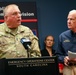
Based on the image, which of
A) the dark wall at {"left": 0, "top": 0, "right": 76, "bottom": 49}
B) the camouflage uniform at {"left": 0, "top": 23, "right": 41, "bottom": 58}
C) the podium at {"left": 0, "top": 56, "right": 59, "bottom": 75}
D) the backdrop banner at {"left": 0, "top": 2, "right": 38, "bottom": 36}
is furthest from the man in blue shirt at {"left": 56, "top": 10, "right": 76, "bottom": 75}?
the dark wall at {"left": 0, "top": 0, "right": 76, "bottom": 49}

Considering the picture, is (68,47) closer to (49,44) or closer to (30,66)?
(30,66)

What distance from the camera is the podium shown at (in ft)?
6.06

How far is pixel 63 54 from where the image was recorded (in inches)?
126

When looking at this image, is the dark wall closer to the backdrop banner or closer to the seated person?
the seated person

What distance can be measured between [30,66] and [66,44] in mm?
1373

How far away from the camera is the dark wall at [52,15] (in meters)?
6.07

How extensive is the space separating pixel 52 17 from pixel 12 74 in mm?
4392

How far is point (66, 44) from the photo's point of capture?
124 inches

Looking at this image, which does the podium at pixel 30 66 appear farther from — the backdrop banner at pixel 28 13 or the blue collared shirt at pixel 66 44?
the backdrop banner at pixel 28 13

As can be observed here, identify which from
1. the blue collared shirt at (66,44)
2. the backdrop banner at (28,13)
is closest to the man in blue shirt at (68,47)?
the blue collared shirt at (66,44)

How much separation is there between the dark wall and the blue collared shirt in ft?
9.16

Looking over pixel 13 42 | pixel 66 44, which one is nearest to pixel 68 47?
pixel 66 44

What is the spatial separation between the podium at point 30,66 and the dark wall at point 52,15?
4.17 metres

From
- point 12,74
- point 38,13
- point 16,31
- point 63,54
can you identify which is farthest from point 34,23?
point 12,74
